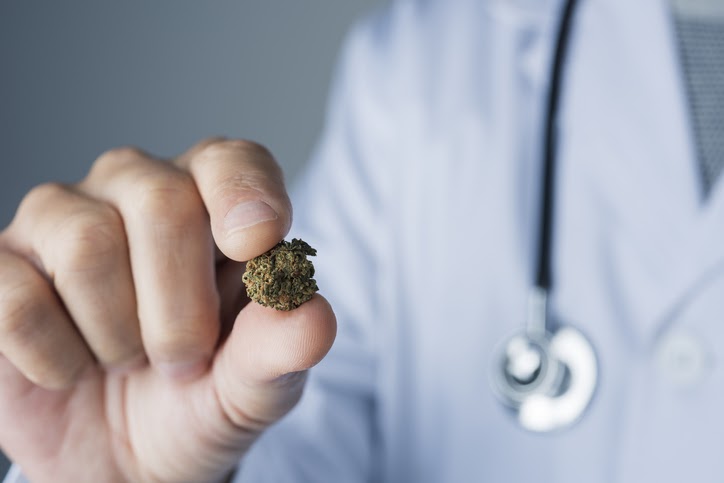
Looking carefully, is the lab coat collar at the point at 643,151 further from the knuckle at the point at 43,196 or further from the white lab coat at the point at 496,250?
the knuckle at the point at 43,196

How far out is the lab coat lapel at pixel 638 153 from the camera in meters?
0.81

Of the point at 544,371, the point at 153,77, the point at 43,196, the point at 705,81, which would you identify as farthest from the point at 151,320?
the point at 153,77

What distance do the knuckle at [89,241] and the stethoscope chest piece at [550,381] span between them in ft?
1.46

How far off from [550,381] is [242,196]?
1.44 feet

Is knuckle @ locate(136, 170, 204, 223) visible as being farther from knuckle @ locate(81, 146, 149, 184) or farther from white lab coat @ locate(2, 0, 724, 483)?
white lab coat @ locate(2, 0, 724, 483)

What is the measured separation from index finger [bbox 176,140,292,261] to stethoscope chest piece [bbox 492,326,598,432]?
1.27 ft

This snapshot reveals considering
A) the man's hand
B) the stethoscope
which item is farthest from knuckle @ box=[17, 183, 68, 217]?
the stethoscope

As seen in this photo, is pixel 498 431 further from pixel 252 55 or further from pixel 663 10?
pixel 252 55

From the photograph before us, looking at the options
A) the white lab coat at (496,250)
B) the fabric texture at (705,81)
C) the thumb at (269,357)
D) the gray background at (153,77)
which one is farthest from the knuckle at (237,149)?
the gray background at (153,77)

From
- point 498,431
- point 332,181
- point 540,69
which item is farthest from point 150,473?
point 540,69

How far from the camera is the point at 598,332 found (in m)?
0.85

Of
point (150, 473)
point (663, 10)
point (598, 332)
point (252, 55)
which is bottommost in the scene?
point (150, 473)

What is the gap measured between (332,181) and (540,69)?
1.06 ft

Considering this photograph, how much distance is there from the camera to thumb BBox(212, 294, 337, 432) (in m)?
0.50
